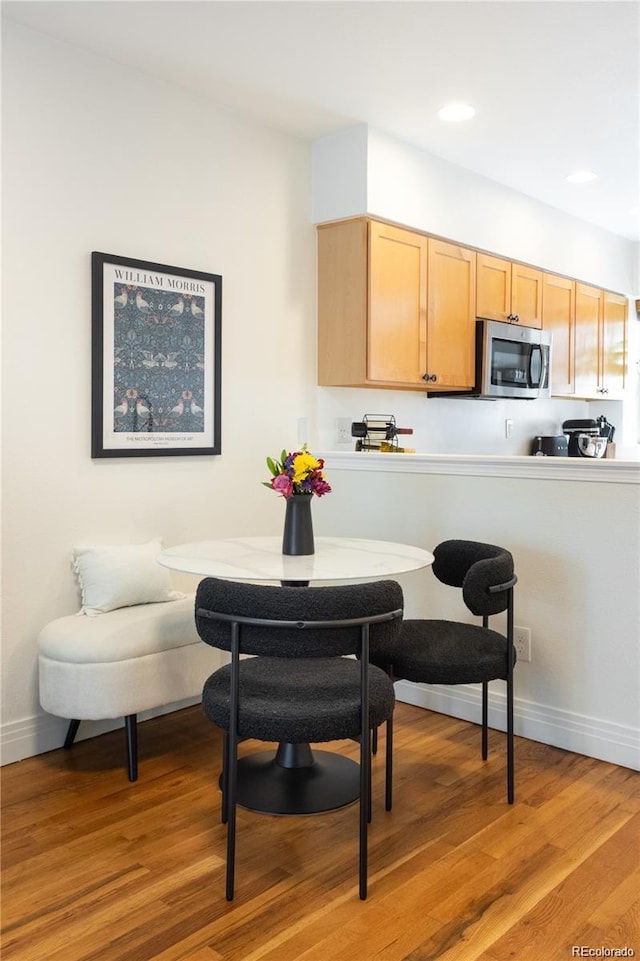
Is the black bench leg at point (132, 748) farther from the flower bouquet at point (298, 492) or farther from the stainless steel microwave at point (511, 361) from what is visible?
the stainless steel microwave at point (511, 361)

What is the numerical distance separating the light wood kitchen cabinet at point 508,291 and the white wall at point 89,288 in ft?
4.16

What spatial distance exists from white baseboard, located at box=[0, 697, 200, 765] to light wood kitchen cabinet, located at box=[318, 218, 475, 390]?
78.3 inches

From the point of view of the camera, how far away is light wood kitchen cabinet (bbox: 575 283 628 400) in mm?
5605

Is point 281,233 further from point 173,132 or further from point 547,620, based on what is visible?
point 547,620

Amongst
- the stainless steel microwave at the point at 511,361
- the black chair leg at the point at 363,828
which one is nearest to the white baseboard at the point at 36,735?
the black chair leg at the point at 363,828

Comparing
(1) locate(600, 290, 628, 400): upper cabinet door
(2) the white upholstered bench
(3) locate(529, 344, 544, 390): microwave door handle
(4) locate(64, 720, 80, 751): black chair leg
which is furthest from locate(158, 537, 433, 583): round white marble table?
(1) locate(600, 290, 628, 400): upper cabinet door

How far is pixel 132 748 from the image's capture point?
107 inches

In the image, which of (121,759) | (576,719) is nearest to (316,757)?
(121,759)

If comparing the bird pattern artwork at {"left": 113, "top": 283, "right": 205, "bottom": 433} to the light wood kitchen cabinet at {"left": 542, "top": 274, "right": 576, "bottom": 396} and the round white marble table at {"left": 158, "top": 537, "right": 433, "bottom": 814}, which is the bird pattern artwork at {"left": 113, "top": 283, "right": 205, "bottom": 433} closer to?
the round white marble table at {"left": 158, "top": 537, "right": 433, "bottom": 814}

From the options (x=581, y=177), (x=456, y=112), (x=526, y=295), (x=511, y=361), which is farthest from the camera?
(x=526, y=295)

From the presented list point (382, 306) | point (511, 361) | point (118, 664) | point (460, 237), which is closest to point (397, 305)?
point (382, 306)

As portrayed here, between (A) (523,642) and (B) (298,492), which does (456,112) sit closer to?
(B) (298,492)

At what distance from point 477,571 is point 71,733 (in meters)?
1.63

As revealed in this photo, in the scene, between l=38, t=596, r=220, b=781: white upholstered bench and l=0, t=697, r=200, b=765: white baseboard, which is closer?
l=38, t=596, r=220, b=781: white upholstered bench
